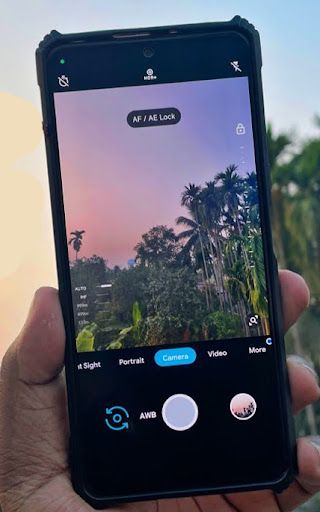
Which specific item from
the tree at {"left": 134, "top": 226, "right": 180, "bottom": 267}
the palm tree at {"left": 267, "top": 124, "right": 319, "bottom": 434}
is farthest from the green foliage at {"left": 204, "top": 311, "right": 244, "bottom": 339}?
the palm tree at {"left": 267, "top": 124, "right": 319, "bottom": 434}

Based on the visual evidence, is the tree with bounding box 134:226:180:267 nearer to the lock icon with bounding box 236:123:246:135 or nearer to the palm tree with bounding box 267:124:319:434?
the lock icon with bounding box 236:123:246:135

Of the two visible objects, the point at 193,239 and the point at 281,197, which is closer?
the point at 193,239

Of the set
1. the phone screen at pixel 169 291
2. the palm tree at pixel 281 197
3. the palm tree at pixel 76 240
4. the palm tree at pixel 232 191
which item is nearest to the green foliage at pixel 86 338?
the phone screen at pixel 169 291

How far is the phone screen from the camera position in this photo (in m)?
1.24

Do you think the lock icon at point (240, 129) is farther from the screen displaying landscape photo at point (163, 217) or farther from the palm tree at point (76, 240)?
the palm tree at point (76, 240)

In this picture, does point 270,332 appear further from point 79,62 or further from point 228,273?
point 79,62

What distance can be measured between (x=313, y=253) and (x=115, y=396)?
32.4 ft

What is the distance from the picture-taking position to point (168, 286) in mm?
1244

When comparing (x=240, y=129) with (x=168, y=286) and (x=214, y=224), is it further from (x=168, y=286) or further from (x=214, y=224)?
(x=168, y=286)

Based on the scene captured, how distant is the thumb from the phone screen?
0.10ft

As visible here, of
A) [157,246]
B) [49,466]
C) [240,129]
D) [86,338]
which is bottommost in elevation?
[49,466]

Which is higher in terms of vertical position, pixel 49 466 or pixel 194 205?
pixel 194 205

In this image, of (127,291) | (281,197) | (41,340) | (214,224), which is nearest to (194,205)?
(214,224)

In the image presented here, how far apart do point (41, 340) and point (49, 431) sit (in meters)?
0.14
